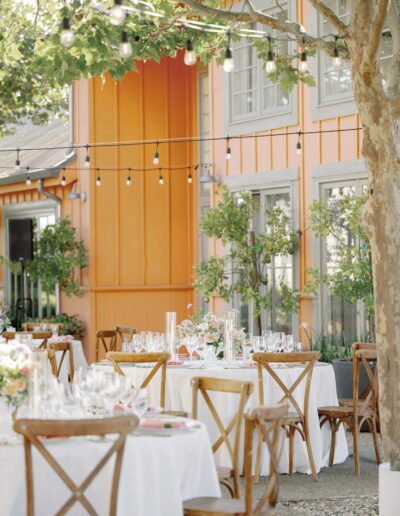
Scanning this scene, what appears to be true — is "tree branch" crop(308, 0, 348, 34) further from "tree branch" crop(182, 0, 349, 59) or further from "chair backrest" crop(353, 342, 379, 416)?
"chair backrest" crop(353, 342, 379, 416)

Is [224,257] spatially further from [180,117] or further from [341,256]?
[180,117]

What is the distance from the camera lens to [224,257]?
46.0 ft

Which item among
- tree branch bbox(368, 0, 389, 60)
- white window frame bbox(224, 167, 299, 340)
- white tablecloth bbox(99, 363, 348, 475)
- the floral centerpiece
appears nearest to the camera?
tree branch bbox(368, 0, 389, 60)

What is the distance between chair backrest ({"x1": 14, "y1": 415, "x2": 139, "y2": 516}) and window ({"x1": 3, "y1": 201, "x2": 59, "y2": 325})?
1282 cm

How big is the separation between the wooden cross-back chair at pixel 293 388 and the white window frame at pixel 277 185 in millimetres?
4780

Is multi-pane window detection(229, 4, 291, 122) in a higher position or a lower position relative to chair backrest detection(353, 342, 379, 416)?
higher

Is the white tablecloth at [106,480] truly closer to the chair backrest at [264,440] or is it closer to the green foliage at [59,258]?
the chair backrest at [264,440]

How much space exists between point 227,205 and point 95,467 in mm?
9131

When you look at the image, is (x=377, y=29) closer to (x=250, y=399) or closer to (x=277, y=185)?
(x=250, y=399)

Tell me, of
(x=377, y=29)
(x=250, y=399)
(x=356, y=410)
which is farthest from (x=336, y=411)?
(x=377, y=29)

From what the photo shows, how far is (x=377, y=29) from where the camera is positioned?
21.8 feet

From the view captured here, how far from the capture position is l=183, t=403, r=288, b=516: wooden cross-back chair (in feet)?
17.2

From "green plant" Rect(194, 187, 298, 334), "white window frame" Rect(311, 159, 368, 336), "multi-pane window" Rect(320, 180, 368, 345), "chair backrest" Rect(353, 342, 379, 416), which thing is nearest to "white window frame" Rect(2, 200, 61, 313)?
"green plant" Rect(194, 187, 298, 334)

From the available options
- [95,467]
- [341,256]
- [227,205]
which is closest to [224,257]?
[227,205]
